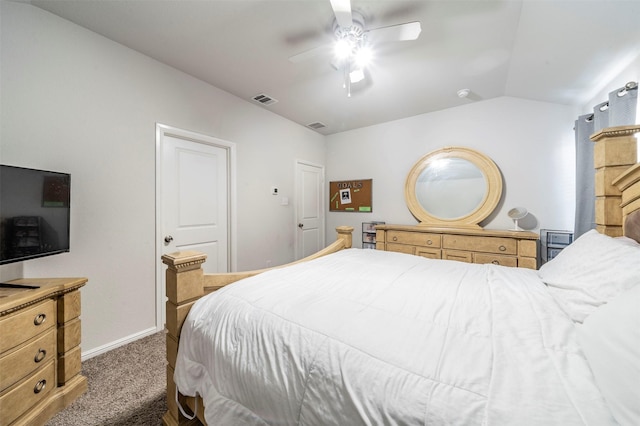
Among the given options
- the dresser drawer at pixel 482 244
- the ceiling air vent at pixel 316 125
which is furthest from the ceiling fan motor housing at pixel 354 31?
the dresser drawer at pixel 482 244

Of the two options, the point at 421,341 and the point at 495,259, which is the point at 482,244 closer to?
the point at 495,259

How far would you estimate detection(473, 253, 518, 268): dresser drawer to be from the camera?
2.50 metres

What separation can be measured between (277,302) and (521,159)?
330cm

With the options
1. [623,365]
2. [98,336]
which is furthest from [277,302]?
[98,336]

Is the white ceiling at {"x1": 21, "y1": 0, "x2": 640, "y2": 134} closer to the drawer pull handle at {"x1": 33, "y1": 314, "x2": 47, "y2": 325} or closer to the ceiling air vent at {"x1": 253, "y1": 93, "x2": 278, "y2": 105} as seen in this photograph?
the ceiling air vent at {"x1": 253, "y1": 93, "x2": 278, "y2": 105}

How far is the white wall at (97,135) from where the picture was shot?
5.12 ft

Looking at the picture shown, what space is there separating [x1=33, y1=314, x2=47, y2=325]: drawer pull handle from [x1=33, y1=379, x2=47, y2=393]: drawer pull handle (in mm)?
319

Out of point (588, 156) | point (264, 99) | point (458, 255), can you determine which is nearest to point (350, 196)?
point (458, 255)

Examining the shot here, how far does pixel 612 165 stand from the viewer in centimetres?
141

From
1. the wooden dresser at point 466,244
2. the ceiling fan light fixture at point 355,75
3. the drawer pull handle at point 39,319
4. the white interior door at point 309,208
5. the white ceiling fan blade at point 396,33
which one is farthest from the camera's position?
the white interior door at point 309,208

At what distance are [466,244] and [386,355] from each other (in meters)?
2.54

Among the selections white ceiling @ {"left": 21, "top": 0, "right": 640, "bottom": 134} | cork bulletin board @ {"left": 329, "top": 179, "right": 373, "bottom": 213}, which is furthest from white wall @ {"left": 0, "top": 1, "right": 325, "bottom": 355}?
cork bulletin board @ {"left": 329, "top": 179, "right": 373, "bottom": 213}

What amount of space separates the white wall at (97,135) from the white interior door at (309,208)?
166 cm

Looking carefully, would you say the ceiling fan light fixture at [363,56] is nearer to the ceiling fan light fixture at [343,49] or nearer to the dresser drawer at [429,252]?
the ceiling fan light fixture at [343,49]
